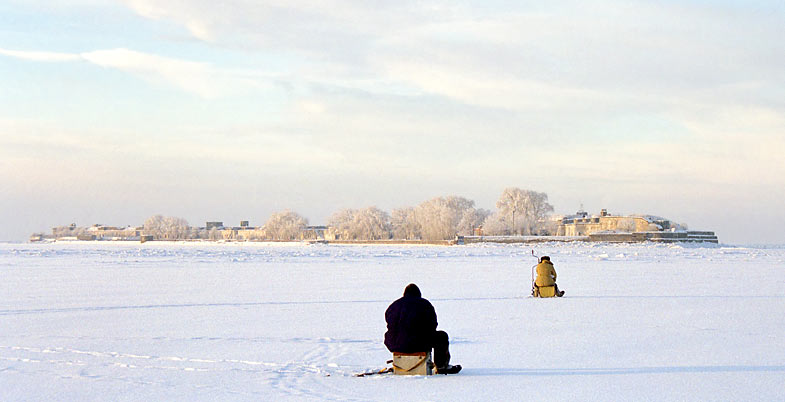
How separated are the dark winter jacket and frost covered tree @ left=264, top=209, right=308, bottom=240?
463 feet

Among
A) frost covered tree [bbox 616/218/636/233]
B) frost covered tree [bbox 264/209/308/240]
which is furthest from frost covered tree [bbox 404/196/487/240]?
frost covered tree [bbox 264/209/308/240]

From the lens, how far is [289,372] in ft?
26.7

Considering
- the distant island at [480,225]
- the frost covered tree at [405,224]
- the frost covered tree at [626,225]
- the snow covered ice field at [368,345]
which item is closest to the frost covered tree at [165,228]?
the distant island at [480,225]

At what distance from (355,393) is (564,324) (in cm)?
589

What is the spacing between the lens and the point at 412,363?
26.4ft

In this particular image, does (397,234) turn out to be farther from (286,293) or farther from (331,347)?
(331,347)

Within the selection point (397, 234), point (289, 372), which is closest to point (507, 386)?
point (289, 372)

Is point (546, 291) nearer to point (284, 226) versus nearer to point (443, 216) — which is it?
point (443, 216)

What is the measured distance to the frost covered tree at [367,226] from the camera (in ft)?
420

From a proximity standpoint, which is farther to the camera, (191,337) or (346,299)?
(346,299)

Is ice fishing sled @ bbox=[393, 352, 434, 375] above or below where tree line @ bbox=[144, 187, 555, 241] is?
below

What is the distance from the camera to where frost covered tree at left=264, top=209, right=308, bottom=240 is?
14838cm

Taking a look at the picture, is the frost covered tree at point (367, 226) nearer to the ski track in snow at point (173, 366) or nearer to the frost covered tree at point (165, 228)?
the frost covered tree at point (165, 228)

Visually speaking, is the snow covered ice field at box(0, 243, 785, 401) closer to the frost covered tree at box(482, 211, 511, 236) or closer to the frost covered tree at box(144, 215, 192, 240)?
the frost covered tree at box(482, 211, 511, 236)
